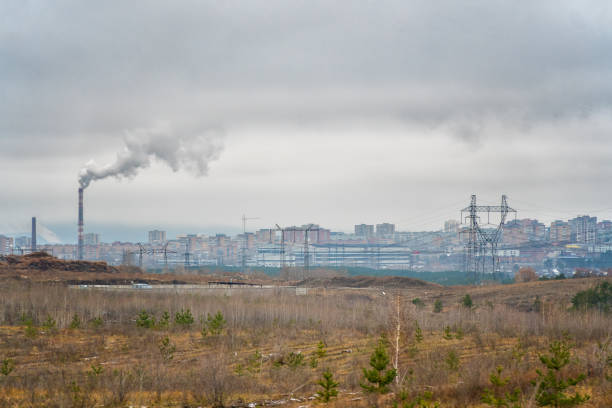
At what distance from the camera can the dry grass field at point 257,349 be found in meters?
15.6

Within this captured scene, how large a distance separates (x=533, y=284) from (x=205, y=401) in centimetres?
4444

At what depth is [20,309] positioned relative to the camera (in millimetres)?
31375

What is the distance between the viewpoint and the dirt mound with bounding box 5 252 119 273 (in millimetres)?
63562

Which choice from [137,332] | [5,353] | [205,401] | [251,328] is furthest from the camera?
[251,328]

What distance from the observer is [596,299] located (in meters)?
34.7

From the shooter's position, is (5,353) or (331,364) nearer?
(331,364)

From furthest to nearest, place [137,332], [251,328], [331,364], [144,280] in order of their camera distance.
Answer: [144,280] → [251,328] → [137,332] → [331,364]

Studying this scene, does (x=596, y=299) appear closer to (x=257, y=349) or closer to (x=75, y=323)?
(x=257, y=349)

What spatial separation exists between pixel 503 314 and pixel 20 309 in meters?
25.3

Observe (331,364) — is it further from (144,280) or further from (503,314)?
(144,280)

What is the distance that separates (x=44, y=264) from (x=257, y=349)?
156ft

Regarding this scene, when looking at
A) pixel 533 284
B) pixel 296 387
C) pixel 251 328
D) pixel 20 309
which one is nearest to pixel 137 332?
pixel 251 328

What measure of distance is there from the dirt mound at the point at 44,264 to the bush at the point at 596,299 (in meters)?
51.5

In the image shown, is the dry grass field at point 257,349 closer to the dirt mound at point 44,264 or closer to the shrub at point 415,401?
the shrub at point 415,401
